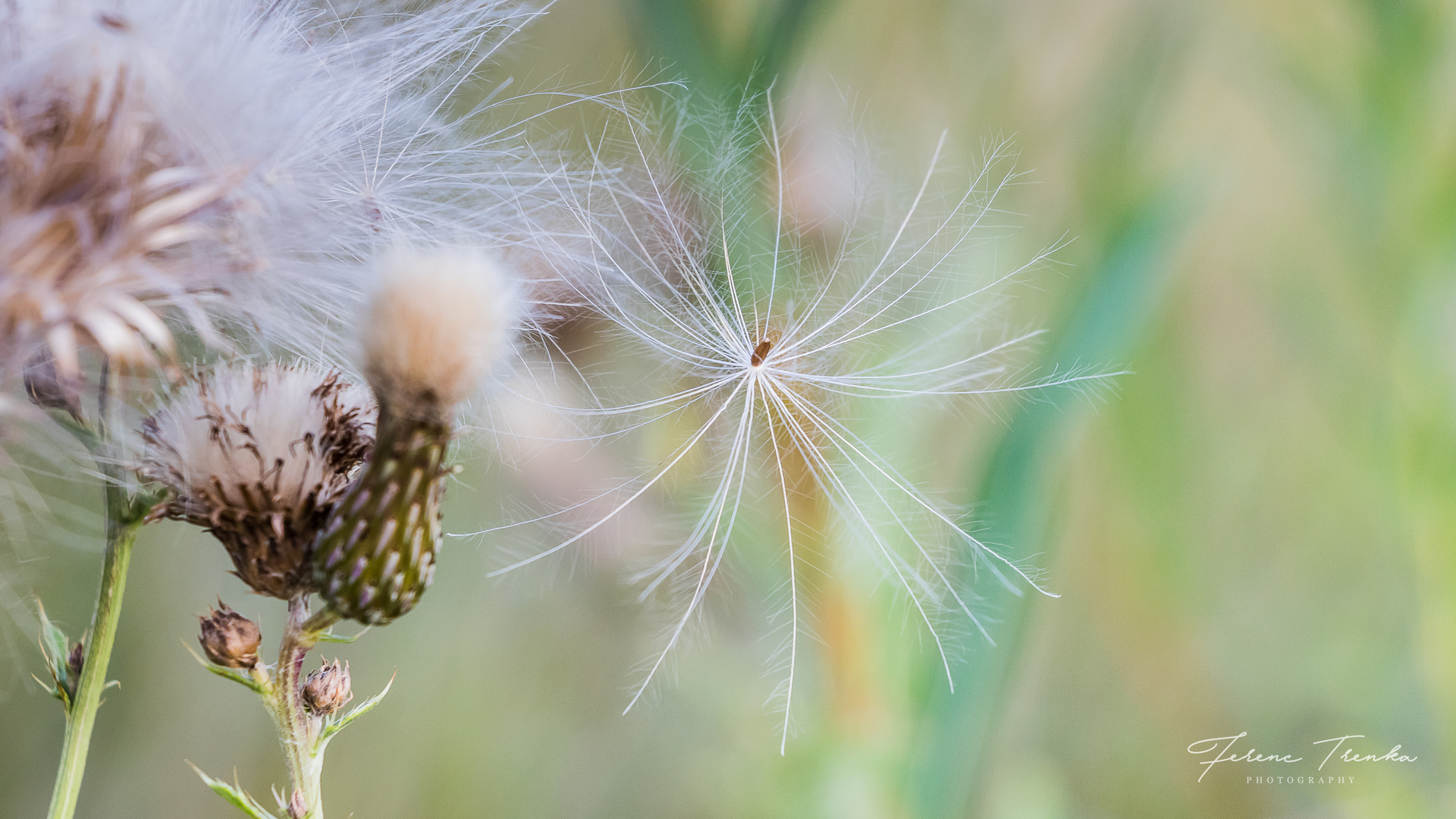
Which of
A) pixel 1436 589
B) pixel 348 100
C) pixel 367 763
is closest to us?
pixel 348 100

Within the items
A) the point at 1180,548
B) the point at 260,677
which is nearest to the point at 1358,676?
the point at 1180,548

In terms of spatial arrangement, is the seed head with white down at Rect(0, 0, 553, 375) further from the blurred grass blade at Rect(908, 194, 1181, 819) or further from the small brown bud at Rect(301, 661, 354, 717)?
the blurred grass blade at Rect(908, 194, 1181, 819)

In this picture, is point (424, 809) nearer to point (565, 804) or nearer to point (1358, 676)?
point (565, 804)

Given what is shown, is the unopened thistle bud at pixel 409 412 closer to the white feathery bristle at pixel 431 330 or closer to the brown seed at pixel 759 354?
the white feathery bristle at pixel 431 330

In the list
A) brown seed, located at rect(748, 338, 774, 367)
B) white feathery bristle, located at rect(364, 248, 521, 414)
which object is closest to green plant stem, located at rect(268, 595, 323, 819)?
white feathery bristle, located at rect(364, 248, 521, 414)

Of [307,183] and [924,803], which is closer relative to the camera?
[307,183]

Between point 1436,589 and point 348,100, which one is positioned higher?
point 1436,589

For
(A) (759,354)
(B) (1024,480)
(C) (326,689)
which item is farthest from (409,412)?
(B) (1024,480)
